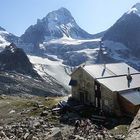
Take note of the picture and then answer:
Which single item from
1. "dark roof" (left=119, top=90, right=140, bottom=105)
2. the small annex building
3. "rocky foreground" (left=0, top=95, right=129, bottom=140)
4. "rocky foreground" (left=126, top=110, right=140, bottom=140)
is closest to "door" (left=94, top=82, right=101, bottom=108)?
the small annex building

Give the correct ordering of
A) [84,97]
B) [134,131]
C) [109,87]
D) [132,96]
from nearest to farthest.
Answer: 1. [134,131]
2. [132,96]
3. [109,87]
4. [84,97]

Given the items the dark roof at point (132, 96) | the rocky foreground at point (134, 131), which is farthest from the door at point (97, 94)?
the rocky foreground at point (134, 131)

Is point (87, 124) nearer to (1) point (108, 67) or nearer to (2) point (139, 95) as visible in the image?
(2) point (139, 95)

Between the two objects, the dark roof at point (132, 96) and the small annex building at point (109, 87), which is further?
the small annex building at point (109, 87)

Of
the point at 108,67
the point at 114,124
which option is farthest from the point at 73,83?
the point at 114,124

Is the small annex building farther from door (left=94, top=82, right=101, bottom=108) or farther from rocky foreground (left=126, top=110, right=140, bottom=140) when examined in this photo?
rocky foreground (left=126, top=110, right=140, bottom=140)

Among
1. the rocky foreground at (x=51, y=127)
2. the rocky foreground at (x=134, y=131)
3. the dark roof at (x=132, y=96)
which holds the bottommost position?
the rocky foreground at (x=51, y=127)

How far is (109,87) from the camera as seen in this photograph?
2334 inches

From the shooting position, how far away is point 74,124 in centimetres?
5016

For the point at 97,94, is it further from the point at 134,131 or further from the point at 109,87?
the point at 134,131

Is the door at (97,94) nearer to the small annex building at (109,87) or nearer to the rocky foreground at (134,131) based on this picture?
the small annex building at (109,87)

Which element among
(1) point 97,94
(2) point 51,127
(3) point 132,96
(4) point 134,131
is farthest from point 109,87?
(4) point 134,131

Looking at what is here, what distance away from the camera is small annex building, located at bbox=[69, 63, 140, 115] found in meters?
57.9

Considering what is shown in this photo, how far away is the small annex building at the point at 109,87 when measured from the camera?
57.9 m
